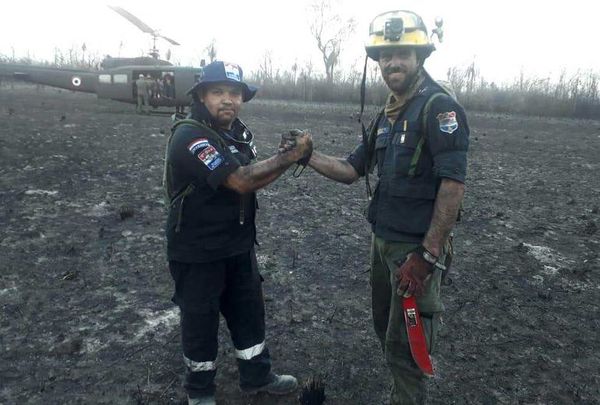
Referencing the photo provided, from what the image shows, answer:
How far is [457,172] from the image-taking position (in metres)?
→ 2.53

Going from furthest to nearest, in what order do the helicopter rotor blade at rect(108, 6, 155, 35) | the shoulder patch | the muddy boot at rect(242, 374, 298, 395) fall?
the helicopter rotor blade at rect(108, 6, 155, 35) < the muddy boot at rect(242, 374, 298, 395) < the shoulder patch

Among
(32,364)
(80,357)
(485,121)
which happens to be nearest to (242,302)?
(80,357)

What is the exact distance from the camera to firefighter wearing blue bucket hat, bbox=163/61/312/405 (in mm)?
2824

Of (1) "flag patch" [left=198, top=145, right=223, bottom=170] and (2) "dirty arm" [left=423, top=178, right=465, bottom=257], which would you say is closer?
(2) "dirty arm" [left=423, top=178, right=465, bottom=257]

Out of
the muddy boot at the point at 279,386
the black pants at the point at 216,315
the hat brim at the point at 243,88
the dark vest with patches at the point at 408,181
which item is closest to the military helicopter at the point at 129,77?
the hat brim at the point at 243,88

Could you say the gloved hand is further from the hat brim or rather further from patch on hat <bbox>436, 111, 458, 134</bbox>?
the hat brim

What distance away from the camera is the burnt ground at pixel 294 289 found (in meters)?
3.42

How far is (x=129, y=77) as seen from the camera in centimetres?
1530

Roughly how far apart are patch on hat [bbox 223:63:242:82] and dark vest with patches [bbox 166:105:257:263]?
1.18 ft

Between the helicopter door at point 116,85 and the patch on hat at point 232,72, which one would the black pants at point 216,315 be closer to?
the patch on hat at point 232,72

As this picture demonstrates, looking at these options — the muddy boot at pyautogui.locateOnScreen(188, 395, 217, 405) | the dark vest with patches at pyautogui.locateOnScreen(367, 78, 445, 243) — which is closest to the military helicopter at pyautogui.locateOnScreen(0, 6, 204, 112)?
the muddy boot at pyautogui.locateOnScreen(188, 395, 217, 405)

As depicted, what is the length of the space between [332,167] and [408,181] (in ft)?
2.66

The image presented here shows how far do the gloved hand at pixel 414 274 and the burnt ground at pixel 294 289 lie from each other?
1115 mm

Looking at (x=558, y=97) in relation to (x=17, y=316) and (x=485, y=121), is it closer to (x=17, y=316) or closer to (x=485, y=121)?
(x=485, y=121)
